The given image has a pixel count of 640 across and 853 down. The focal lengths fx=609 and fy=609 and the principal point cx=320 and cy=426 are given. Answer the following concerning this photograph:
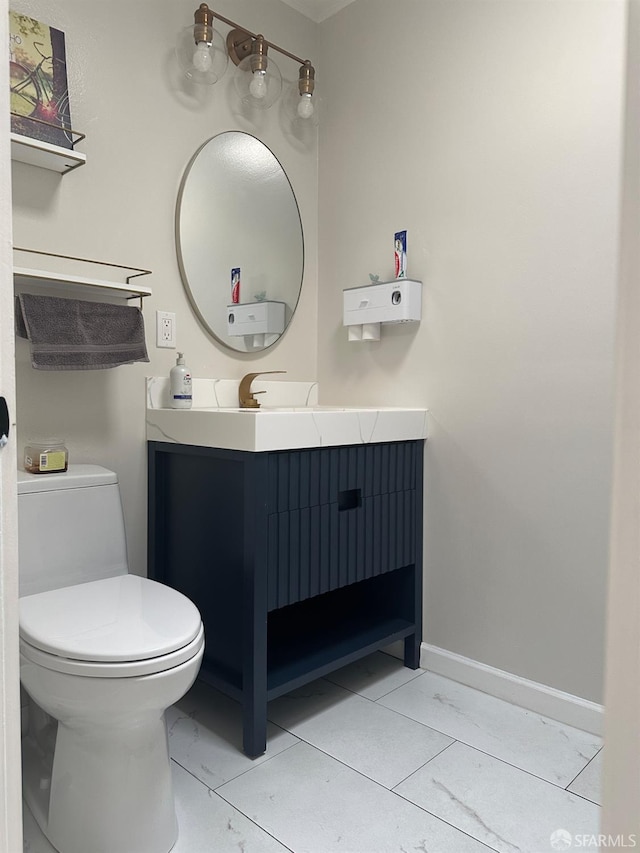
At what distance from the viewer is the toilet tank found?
162 cm

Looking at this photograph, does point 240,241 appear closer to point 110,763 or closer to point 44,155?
point 44,155

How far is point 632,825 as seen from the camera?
1.48ft

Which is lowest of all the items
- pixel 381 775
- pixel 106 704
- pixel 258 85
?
pixel 381 775

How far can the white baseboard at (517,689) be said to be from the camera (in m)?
1.82

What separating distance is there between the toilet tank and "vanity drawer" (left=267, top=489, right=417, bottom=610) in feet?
1.57

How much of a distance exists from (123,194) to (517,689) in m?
2.05

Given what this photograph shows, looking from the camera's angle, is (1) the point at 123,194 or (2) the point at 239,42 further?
(2) the point at 239,42

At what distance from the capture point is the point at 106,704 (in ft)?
4.08

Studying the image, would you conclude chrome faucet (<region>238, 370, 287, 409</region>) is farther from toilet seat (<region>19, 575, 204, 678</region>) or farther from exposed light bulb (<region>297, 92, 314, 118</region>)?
exposed light bulb (<region>297, 92, 314, 118</region>)

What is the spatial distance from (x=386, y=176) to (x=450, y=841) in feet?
6.98

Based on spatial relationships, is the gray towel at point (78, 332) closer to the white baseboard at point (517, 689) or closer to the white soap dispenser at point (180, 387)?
the white soap dispenser at point (180, 387)

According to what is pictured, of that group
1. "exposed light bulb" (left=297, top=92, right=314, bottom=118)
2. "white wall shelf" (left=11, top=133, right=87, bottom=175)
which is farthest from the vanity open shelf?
"exposed light bulb" (left=297, top=92, right=314, bottom=118)

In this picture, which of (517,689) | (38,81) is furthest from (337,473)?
(38,81)

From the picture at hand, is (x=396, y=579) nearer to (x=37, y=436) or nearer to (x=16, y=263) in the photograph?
(x=37, y=436)
